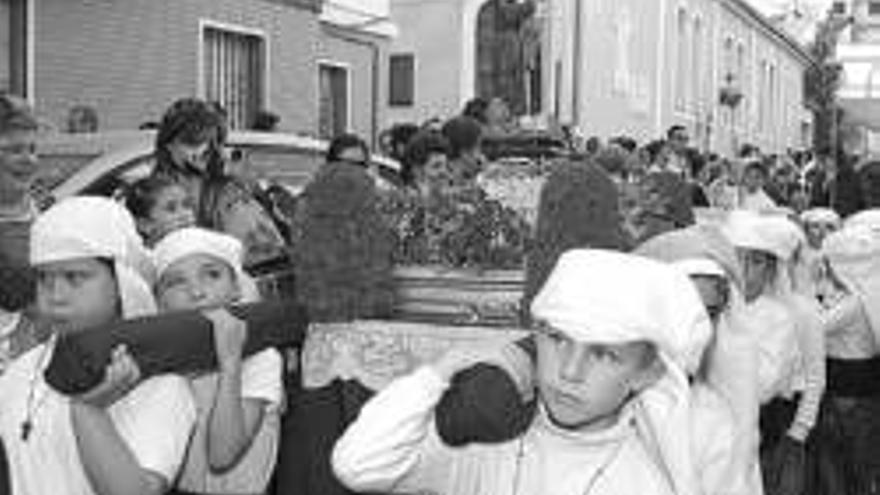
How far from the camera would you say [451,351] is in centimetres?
389

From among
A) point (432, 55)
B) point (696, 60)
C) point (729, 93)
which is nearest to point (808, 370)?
point (432, 55)

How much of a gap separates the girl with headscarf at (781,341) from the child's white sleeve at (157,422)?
7.52 feet

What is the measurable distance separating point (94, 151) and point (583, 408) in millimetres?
4884

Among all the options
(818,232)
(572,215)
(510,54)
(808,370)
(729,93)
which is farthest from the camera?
(729,93)

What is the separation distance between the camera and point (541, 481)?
2.89 metres

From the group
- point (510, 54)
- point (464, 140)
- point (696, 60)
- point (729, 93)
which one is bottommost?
point (464, 140)

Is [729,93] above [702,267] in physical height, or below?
above

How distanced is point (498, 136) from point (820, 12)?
223ft

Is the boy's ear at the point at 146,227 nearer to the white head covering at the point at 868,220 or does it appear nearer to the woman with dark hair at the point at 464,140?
the woman with dark hair at the point at 464,140

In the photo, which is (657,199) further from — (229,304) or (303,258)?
(229,304)

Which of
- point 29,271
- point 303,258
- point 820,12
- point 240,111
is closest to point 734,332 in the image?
point 303,258

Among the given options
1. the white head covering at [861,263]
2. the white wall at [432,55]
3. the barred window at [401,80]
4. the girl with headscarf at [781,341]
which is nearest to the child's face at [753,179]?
the white head covering at [861,263]

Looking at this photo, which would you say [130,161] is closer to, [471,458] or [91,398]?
→ [91,398]

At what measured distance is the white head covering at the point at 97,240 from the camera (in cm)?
318
